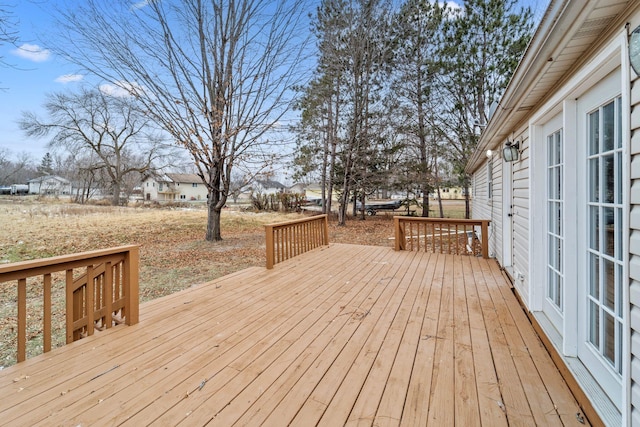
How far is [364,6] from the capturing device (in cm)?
1112

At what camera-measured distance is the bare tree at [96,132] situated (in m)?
16.0

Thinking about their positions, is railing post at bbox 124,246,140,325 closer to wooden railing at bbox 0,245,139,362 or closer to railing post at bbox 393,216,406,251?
wooden railing at bbox 0,245,139,362

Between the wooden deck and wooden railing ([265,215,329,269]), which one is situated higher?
wooden railing ([265,215,329,269])

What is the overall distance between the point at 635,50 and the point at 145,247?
8.95m

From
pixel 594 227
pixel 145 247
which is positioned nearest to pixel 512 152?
pixel 594 227

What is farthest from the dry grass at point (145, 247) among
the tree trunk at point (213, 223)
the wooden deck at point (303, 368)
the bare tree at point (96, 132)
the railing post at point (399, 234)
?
the bare tree at point (96, 132)

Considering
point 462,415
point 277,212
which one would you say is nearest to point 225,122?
point 462,415

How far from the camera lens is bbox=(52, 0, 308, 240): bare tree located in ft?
22.6

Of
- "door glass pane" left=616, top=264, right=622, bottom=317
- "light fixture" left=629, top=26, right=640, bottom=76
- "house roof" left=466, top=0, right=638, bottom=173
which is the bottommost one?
"door glass pane" left=616, top=264, right=622, bottom=317

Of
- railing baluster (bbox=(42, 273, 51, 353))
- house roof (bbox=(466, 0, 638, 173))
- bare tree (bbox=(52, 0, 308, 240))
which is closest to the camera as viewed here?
house roof (bbox=(466, 0, 638, 173))

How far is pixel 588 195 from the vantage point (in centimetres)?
181

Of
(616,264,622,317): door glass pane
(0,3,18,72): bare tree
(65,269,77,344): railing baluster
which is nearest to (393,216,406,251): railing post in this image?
(616,264,622,317): door glass pane

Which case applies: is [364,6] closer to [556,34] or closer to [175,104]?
[175,104]

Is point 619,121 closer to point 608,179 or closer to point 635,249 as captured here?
point 608,179
